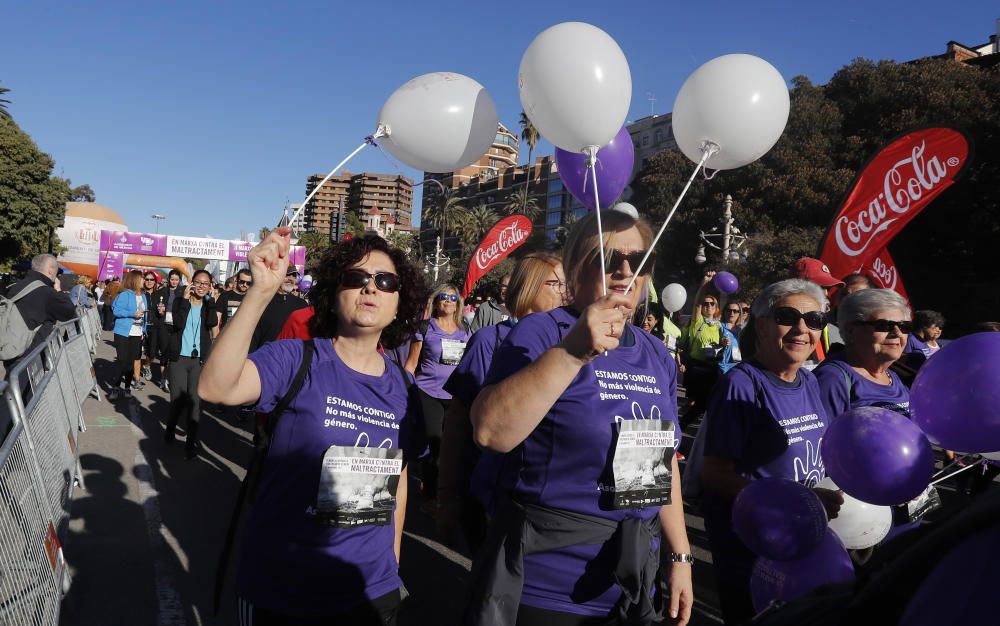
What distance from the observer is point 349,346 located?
93.9 inches

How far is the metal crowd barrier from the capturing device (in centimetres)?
273

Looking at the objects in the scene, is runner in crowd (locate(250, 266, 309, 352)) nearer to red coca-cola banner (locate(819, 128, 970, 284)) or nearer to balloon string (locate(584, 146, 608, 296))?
balloon string (locate(584, 146, 608, 296))

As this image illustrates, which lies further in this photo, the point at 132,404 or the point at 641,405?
the point at 132,404

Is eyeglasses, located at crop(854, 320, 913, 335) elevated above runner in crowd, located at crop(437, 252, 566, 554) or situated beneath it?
elevated above

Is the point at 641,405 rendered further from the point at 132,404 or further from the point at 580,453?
the point at 132,404

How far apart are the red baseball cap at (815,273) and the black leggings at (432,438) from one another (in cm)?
265

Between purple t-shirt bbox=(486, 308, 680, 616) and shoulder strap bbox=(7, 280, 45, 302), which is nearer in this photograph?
purple t-shirt bbox=(486, 308, 680, 616)

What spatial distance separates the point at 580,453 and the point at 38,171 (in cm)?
4687

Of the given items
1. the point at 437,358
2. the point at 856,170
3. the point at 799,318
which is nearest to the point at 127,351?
the point at 437,358

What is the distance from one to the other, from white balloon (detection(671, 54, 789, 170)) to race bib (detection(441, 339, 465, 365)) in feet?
11.5

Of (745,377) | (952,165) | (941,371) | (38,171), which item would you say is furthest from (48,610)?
(38,171)

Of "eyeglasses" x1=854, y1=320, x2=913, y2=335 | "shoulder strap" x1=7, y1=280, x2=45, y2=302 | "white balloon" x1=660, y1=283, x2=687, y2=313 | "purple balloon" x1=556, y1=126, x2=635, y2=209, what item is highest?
"purple balloon" x1=556, y1=126, x2=635, y2=209

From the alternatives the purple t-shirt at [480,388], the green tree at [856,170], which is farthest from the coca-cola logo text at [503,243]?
the green tree at [856,170]

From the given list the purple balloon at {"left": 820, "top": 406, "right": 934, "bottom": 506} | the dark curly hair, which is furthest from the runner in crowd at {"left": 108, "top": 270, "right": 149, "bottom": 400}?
the purple balloon at {"left": 820, "top": 406, "right": 934, "bottom": 506}
